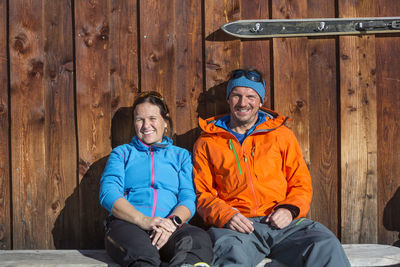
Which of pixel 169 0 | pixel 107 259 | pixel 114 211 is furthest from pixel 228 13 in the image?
pixel 107 259

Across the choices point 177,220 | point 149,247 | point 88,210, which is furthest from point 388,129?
point 88,210

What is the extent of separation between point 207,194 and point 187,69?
1024 mm

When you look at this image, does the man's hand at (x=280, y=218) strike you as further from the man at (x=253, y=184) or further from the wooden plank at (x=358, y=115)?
the wooden plank at (x=358, y=115)

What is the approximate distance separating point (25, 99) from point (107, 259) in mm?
1457

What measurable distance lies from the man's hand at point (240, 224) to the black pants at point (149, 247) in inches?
7.0

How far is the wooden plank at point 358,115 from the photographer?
2.86 m

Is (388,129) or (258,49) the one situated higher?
(258,49)

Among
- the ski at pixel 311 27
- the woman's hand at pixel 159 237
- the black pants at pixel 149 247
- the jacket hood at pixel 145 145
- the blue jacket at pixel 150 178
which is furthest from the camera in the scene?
the ski at pixel 311 27

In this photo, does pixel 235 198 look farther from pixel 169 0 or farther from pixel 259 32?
pixel 169 0

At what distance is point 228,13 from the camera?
288cm

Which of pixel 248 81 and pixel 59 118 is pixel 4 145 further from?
pixel 248 81

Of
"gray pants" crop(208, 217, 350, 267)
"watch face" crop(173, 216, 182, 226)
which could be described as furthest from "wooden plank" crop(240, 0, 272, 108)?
"watch face" crop(173, 216, 182, 226)

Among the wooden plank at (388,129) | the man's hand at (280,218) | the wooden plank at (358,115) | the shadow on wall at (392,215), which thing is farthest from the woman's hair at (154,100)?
the shadow on wall at (392,215)

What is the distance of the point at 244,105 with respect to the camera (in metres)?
2.59
